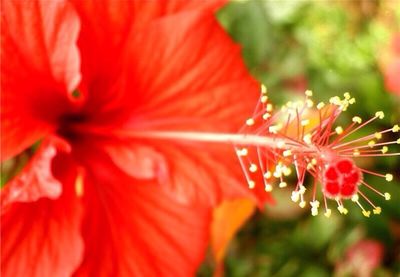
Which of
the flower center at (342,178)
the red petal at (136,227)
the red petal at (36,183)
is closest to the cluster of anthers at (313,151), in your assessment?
the flower center at (342,178)

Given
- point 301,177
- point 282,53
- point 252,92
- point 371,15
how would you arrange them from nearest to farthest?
point 301,177, point 252,92, point 282,53, point 371,15

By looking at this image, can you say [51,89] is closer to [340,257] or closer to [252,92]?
[252,92]

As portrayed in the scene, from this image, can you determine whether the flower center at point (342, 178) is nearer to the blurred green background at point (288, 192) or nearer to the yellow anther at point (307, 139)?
the yellow anther at point (307, 139)

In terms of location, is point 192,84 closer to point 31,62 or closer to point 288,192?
point 31,62

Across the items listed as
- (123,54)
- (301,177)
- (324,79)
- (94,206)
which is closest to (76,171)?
(94,206)

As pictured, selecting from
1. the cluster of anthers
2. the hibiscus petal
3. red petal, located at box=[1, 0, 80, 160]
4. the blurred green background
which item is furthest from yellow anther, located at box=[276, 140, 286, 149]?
the blurred green background

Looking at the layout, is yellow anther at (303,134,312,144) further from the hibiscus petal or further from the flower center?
the hibiscus petal

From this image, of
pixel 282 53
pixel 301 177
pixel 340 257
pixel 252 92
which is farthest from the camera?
pixel 282 53
